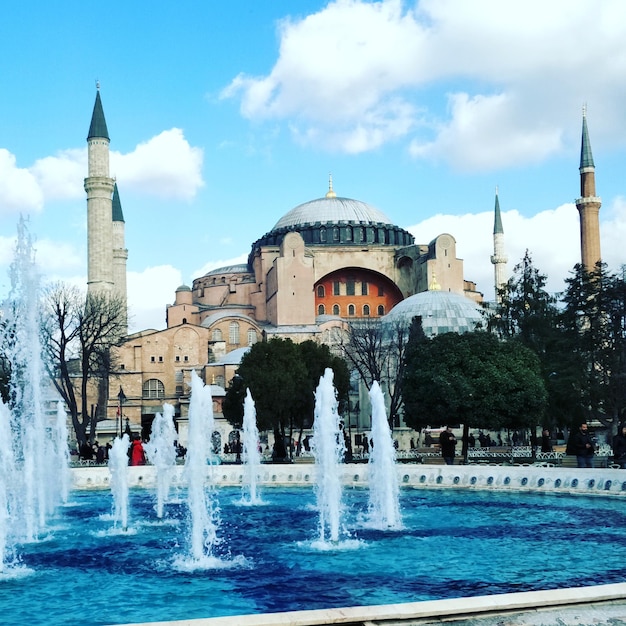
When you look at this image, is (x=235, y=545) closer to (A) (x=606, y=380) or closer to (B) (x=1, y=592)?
(B) (x=1, y=592)

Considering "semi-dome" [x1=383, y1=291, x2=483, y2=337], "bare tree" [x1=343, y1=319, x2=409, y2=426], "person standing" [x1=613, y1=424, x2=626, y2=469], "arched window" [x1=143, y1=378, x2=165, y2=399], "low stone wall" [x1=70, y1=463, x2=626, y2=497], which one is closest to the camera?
"low stone wall" [x1=70, y1=463, x2=626, y2=497]

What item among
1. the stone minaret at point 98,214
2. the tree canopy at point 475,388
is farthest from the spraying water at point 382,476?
the stone minaret at point 98,214

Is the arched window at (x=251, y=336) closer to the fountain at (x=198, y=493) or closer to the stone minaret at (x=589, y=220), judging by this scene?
the stone minaret at (x=589, y=220)

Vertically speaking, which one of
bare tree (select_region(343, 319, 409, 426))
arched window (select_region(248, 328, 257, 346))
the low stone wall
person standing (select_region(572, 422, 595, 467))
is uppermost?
arched window (select_region(248, 328, 257, 346))

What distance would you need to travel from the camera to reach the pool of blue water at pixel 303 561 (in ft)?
22.1

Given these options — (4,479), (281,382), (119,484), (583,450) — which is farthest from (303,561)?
(281,382)

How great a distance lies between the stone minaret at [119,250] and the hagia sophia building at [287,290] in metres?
0.09

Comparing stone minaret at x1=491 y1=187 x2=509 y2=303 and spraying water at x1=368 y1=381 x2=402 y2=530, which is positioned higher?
stone minaret at x1=491 y1=187 x2=509 y2=303

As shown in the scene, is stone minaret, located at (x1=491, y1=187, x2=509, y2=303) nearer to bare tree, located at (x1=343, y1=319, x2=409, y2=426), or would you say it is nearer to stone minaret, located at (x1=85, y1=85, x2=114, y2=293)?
bare tree, located at (x1=343, y1=319, x2=409, y2=426)

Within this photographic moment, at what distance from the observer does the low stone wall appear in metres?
13.0

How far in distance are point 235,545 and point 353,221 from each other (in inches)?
1722

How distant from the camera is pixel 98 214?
135ft

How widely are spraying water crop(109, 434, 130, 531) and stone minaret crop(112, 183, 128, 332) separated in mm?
37702

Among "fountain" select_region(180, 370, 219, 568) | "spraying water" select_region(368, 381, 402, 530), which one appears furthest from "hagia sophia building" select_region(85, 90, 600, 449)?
"fountain" select_region(180, 370, 219, 568)
